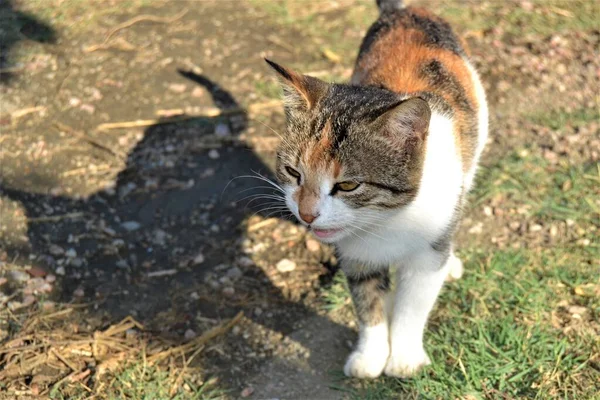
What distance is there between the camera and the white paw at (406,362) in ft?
10.2

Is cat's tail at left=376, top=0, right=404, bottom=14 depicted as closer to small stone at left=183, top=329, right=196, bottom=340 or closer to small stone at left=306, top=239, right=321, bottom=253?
small stone at left=306, top=239, right=321, bottom=253

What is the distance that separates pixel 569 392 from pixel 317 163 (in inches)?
55.8

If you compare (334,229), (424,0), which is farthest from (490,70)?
(334,229)

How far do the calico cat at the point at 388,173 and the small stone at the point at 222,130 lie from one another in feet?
4.62

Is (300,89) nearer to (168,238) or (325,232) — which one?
(325,232)

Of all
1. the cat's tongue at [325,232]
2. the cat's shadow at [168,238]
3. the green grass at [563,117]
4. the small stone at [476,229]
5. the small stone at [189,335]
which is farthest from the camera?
the green grass at [563,117]

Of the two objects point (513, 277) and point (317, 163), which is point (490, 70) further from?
point (317, 163)

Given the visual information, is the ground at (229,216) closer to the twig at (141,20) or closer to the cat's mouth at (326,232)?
the twig at (141,20)

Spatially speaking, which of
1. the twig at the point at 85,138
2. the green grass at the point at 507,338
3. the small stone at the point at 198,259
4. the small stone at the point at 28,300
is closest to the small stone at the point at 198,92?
the twig at the point at 85,138

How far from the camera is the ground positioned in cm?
321

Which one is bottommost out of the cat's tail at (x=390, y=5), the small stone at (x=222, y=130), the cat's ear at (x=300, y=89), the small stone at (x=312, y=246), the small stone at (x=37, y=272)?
the small stone at (x=37, y=272)

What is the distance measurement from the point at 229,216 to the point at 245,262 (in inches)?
14.7

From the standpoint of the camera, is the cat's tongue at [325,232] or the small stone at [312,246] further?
the small stone at [312,246]

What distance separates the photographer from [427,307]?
119 inches
